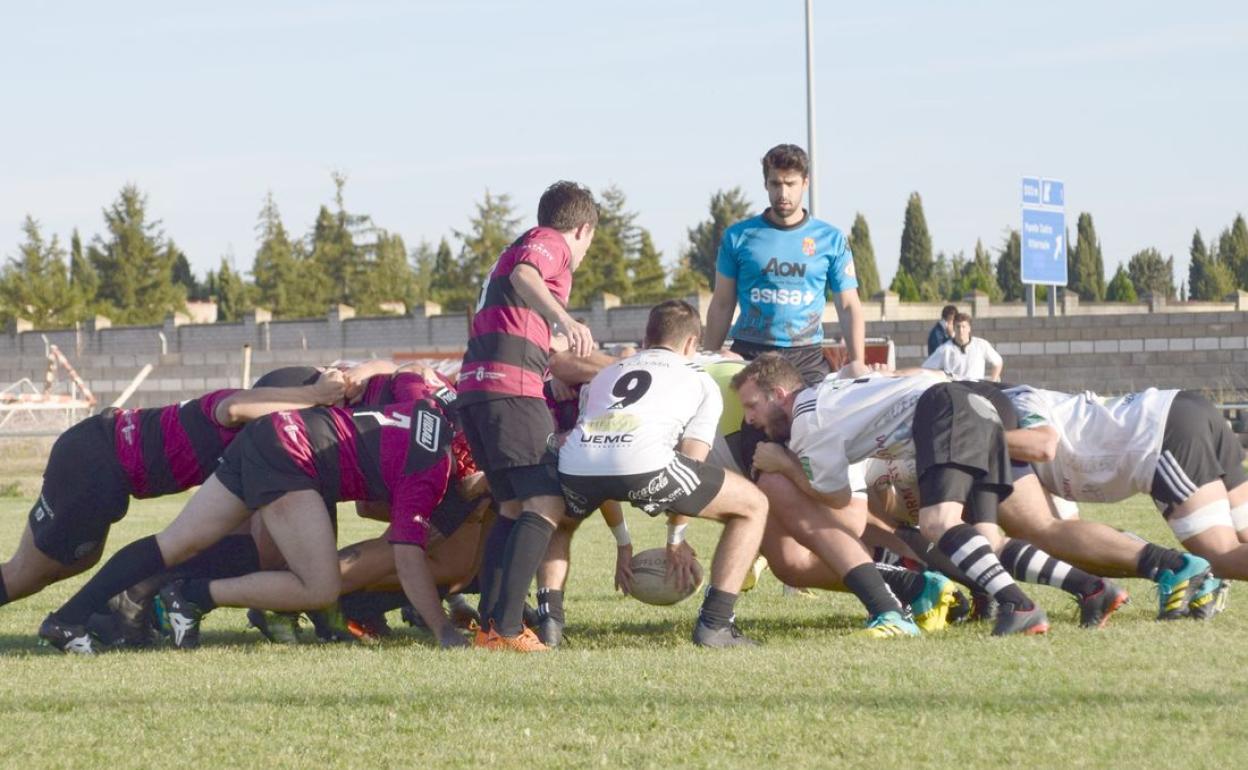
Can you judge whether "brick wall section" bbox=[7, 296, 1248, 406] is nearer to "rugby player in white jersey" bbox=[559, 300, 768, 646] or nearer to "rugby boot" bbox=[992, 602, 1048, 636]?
"rugby player in white jersey" bbox=[559, 300, 768, 646]

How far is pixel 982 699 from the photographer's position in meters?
5.02

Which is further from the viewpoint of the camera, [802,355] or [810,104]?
[810,104]

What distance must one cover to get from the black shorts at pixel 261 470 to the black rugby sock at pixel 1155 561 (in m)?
3.57

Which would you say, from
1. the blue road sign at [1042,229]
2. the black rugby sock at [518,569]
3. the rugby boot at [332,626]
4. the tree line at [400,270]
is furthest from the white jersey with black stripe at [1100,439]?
the tree line at [400,270]

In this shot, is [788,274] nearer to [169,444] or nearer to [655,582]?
[655,582]

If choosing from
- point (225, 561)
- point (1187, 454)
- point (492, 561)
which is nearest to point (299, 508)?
point (225, 561)

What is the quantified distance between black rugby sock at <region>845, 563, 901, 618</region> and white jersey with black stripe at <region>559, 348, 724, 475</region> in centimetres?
84

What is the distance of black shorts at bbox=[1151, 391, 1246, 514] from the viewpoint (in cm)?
702

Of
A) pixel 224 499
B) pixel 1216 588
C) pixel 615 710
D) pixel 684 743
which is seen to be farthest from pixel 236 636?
pixel 1216 588

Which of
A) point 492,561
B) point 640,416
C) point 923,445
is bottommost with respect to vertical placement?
point 492,561

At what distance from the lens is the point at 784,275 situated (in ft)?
27.6

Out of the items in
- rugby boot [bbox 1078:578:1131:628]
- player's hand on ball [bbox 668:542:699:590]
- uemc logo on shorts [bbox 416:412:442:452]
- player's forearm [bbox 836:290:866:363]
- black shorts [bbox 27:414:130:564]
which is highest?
player's forearm [bbox 836:290:866:363]

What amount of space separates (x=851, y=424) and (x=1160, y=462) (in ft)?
4.82

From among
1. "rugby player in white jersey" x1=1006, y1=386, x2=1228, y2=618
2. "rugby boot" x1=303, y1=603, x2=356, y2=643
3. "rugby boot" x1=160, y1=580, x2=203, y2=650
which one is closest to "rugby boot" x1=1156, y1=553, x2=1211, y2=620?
"rugby player in white jersey" x1=1006, y1=386, x2=1228, y2=618
